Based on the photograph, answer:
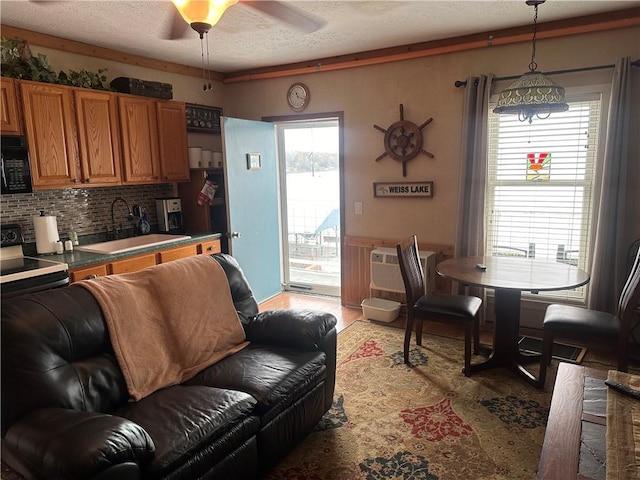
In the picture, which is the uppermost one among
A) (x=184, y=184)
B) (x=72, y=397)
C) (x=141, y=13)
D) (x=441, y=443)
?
(x=141, y=13)

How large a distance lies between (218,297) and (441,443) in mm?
1481

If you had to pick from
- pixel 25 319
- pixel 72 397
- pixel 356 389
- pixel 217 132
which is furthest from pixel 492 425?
pixel 217 132

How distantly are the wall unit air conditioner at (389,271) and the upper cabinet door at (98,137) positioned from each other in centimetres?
245

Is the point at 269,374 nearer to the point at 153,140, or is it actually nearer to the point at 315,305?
the point at 315,305

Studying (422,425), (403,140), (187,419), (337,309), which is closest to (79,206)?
(337,309)

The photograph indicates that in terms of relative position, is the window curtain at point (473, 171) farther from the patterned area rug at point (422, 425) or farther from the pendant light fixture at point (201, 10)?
the pendant light fixture at point (201, 10)

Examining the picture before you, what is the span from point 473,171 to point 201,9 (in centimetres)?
257

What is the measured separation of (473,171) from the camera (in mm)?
3729

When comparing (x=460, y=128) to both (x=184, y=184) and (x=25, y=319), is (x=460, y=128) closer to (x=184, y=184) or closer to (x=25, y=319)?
(x=184, y=184)

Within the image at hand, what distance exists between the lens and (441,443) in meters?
2.37

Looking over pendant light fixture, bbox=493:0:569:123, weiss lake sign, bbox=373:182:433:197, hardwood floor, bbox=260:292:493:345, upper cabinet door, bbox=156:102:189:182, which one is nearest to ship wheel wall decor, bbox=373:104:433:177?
weiss lake sign, bbox=373:182:433:197

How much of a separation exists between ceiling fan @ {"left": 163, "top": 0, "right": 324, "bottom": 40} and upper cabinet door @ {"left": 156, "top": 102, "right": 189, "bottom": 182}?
2.53 feet

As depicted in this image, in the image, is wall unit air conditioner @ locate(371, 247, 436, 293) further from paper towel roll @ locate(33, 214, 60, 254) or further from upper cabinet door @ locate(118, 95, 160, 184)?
paper towel roll @ locate(33, 214, 60, 254)

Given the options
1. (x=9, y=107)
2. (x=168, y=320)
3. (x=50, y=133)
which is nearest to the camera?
(x=168, y=320)
